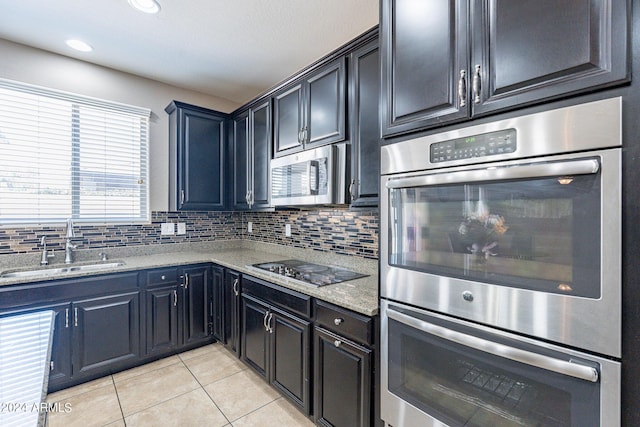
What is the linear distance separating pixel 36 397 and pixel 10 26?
9.23 ft

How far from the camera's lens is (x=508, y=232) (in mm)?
1002

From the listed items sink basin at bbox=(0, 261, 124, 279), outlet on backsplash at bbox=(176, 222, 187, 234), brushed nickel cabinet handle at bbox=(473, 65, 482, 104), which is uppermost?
brushed nickel cabinet handle at bbox=(473, 65, 482, 104)

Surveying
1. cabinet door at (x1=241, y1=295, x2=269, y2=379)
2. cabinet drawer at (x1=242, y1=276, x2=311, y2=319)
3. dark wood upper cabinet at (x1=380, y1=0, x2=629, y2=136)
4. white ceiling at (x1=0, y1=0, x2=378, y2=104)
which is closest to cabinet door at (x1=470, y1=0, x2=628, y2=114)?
dark wood upper cabinet at (x1=380, y1=0, x2=629, y2=136)

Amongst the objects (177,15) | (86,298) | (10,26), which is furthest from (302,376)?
(10,26)

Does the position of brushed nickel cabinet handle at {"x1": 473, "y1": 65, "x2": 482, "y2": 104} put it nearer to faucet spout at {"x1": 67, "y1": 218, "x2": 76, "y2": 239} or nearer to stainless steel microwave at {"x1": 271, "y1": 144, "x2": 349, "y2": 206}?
stainless steel microwave at {"x1": 271, "y1": 144, "x2": 349, "y2": 206}

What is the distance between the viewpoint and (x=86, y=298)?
7.48ft

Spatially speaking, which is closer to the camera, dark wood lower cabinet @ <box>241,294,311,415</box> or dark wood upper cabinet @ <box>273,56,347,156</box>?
dark wood lower cabinet @ <box>241,294,311,415</box>

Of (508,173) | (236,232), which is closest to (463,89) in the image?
(508,173)

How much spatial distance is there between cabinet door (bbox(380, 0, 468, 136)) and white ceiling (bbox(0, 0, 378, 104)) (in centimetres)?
76

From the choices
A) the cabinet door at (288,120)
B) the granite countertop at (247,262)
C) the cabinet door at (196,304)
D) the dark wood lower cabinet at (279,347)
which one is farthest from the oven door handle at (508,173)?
the cabinet door at (196,304)

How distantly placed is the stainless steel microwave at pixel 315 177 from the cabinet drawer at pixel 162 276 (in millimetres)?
1201

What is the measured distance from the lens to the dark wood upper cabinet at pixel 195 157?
119 inches

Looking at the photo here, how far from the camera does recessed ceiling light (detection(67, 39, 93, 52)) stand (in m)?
2.36

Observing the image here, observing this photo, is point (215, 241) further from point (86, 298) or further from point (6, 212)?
point (6, 212)
